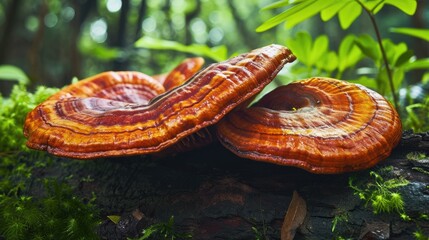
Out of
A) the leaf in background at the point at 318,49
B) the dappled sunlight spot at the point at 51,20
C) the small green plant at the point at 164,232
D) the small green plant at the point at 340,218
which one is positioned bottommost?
the small green plant at the point at 164,232

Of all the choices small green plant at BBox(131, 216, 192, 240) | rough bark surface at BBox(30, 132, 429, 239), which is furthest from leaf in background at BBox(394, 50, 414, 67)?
small green plant at BBox(131, 216, 192, 240)

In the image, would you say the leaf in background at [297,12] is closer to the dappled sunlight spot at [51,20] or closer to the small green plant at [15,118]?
the small green plant at [15,118]

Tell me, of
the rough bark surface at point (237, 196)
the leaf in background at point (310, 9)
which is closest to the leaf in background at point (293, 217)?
the rough bark surface at point (237, 196)

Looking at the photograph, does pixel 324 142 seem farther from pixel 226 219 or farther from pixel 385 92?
pixel 385 92

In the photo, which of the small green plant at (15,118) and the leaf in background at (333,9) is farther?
the small green plant at (15,118)

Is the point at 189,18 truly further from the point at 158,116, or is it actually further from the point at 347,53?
the point at 158,116

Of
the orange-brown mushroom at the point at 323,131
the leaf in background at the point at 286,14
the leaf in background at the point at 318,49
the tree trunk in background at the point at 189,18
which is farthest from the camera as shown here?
the tree trunk in background at the point at 189,18

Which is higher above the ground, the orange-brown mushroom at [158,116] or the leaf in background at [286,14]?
the leaf in background at [286,14]
